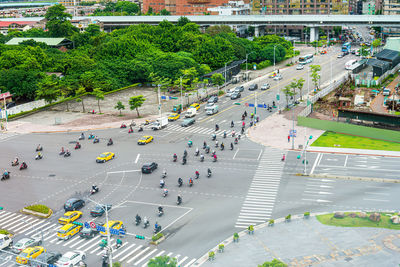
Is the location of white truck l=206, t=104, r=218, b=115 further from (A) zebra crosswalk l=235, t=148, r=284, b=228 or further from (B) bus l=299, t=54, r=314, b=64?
(B) bus l=299, t=54, r=314, b=64

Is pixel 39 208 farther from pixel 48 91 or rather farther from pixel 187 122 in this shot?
pixel 48 91

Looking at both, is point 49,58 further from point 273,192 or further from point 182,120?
point 273,192

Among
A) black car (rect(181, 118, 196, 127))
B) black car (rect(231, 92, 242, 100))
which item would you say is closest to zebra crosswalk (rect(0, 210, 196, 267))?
black car (rect(181, 118, 196, 127))

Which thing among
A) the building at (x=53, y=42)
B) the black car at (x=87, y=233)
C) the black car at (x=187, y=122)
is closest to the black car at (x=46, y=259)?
the black car at (x=87, y=233)

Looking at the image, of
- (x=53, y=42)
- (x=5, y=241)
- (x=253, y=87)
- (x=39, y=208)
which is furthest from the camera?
(x=53, y=42)

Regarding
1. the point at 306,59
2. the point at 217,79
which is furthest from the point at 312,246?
the point at 306,59

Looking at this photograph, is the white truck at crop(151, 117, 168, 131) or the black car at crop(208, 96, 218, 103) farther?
the black car at crop(208, 96, 218, 103)
